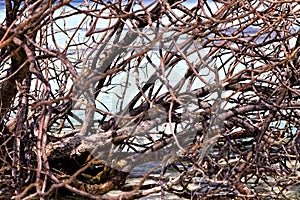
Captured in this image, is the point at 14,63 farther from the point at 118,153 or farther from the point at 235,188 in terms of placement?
the point at 235,188

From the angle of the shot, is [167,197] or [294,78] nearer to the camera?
[294,78]

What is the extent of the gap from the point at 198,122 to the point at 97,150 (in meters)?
0.43

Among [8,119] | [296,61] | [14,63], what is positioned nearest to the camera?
[14,63]

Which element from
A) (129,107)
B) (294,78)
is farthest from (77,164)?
(294,78)

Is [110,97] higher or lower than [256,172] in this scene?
higher

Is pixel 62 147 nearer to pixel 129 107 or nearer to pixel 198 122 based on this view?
pixel 129 107

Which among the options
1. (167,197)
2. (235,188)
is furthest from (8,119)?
(235,188)

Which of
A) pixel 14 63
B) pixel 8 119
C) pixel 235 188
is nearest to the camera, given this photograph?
pixel 14 63

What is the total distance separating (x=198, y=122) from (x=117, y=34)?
0.49m

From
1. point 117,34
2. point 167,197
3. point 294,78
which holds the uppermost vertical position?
point 117,34

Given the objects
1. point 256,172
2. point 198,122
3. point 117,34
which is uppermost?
point 117,34

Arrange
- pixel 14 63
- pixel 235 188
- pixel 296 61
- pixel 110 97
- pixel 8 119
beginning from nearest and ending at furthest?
1. pixel 14 63
2. pixel 235 188
3. pixel 296 61
4. pixel 8 119
5. pixel 110 97

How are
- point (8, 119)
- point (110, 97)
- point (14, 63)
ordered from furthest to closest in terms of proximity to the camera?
point (110, 97), point (8, 119), point (14, 63)

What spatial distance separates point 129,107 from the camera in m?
2.49
